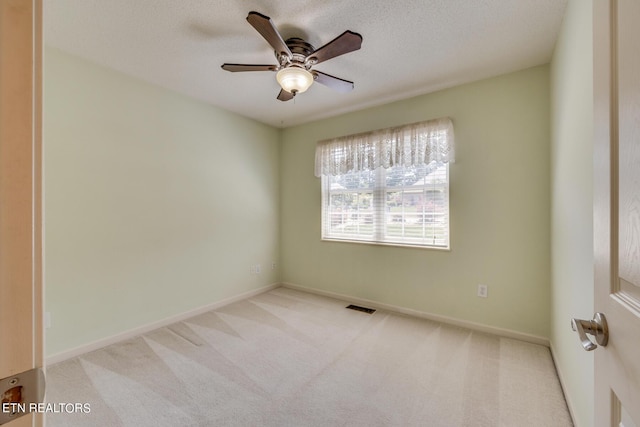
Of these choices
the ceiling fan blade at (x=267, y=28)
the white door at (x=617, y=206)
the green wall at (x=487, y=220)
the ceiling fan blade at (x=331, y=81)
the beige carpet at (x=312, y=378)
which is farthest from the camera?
the green wall at (x=487, y=220)

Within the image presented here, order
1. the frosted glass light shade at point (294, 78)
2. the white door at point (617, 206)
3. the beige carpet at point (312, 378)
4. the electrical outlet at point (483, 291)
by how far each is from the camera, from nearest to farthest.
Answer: the white door at point (617, 206), the beige carpet at point (312, 378), the frosted glass light shade at point (294, 78), the electrical outlet at point (483, 291)

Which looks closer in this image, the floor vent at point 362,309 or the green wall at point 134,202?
the green wall at point 134,202

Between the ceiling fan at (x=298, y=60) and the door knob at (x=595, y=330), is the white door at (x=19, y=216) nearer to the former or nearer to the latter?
the door knob at (x=595, y=330)

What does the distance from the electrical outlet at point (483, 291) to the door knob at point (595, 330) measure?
213cm

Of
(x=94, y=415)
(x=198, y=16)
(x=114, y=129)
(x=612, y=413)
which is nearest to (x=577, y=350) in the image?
(x=612, y=413)

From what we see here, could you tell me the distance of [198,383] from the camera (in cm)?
186

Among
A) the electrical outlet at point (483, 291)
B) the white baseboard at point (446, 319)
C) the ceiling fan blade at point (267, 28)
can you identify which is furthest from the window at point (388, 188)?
the ceiling fan blade at point (267, 28)

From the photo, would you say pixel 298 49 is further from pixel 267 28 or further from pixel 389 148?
pixel 389 148

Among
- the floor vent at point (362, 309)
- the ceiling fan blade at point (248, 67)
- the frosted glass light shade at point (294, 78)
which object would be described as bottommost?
the floor vent at point (362, 309)

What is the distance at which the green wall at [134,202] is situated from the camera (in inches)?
84.4

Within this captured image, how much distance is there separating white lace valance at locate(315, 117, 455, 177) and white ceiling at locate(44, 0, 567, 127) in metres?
0.46

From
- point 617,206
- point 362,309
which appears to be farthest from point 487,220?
point 617,206

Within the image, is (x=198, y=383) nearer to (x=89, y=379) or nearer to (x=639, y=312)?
(x=89, y=379)

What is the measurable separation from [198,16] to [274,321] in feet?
8.86
